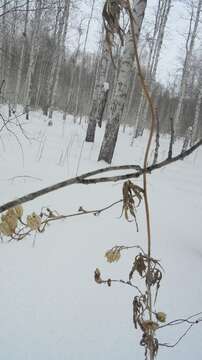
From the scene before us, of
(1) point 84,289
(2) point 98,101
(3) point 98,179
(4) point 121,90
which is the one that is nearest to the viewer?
(3) point 98,179

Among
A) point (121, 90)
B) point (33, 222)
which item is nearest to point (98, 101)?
point (121, 90)

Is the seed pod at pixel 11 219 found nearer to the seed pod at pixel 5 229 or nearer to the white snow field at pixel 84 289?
the seed pod at pixel 5 229

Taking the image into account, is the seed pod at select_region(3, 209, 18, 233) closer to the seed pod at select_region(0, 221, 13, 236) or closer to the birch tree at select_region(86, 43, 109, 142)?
the seed pod at select_region(0, 221, 13, 236)

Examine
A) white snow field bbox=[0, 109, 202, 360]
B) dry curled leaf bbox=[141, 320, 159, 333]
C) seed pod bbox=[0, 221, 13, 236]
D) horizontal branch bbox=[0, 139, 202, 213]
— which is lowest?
white snow field bbox=[0, 109, 202, 360]

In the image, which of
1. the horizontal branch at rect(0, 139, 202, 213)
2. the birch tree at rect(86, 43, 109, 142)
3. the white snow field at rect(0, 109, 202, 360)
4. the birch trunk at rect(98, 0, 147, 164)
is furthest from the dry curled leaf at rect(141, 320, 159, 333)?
the birch tree at rect(86, 43, 109, 142)

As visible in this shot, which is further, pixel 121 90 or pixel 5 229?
pixel 121 90

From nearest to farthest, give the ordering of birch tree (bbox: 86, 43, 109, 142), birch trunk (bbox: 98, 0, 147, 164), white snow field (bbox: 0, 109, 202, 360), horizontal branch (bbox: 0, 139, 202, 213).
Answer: horizontal branch (bbox: 0, 139, 202, 213)
white snow field (bbox: 0, 109, 202, 360)
birch trunk (bbox: 98, 0, 147, 164)
birch tree (bbox: 86, 43, 109, 142)

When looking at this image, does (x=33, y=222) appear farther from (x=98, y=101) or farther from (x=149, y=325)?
(x=98, y=101)

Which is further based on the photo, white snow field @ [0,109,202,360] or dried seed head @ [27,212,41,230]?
white snow field @ [0,109,202,360]

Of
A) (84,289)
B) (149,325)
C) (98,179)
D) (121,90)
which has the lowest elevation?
(84,289)

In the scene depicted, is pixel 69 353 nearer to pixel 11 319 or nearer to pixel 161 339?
pixel 11 319

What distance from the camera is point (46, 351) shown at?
3.48 feet

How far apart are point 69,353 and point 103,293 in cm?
37

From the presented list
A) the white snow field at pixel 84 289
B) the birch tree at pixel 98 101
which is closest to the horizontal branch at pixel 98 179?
the white snow field at pixel 84 289
